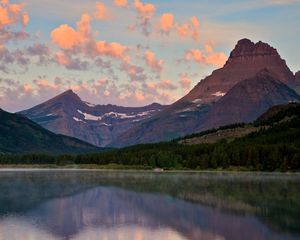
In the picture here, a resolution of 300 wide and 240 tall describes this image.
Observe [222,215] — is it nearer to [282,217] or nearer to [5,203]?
[282,217]

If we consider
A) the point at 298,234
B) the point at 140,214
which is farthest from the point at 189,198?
the point at 298,234

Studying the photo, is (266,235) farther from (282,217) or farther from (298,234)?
(282,217)

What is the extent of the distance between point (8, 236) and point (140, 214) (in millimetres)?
25020

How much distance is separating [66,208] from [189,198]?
80.3 feet

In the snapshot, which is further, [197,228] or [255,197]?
[255,197]

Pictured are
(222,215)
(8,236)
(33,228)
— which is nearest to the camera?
(8,236)

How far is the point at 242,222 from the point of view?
236ft

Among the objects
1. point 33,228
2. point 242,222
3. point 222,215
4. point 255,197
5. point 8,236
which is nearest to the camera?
point 8,236

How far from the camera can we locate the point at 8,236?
200 feet

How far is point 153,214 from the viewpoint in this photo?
269 feet

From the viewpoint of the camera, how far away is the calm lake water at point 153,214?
63.5 m

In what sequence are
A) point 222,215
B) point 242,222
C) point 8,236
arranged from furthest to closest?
1. point 222,215
2. point 242,222
3. point 8,236

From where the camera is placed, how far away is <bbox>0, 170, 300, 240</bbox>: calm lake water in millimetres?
63469

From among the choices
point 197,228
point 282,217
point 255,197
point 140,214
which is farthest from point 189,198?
point 197,228
